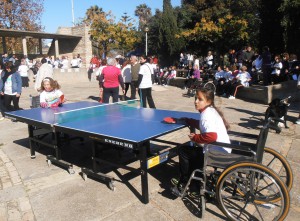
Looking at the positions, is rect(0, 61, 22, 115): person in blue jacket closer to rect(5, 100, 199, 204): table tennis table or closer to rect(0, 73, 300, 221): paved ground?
rect(0, 73, 300, 221): paved ground

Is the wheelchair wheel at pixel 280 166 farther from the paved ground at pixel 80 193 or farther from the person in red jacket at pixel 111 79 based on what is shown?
the person in red jacket at pixel 111 79

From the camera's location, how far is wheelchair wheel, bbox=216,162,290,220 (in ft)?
9.59

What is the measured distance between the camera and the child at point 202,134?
134 inches

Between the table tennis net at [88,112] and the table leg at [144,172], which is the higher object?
the table tennis net at [88,112]

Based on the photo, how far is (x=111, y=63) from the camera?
852cm

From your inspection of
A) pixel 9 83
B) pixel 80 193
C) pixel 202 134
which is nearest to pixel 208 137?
pixel 202 134

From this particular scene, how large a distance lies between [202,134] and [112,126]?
4.05 ft

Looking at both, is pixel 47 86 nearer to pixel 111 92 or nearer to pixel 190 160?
pixel 111 92

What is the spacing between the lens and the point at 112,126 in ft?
13.1

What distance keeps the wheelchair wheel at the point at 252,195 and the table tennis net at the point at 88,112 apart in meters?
2.43

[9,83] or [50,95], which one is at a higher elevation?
[9,83]

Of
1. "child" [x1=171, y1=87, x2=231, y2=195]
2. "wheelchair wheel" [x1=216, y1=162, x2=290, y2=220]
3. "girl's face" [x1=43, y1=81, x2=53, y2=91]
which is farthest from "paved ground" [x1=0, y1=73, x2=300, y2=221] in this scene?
"girl's face" [x1=43, y1=81, x2=53, y2=91]

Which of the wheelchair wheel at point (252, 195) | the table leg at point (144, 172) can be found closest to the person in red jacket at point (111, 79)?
the table leg at point (144, 172)

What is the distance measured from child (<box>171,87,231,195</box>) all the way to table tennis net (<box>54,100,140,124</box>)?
1.81m
